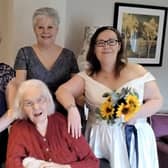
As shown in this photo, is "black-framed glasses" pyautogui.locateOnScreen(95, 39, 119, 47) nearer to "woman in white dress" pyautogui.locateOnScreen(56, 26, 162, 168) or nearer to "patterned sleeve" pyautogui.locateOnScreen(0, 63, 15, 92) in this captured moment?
"woman in white dress" pyautogui.locateOnScreen(56, 26, 162, 168)

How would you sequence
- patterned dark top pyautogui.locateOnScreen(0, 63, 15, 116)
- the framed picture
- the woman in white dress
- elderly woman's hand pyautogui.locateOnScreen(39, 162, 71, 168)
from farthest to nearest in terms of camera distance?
the framed picture < patterned dark top pyautogui.locateOnScreen(0, 63, 15, 116) < the woman in white dress < elderly woman's hand pyautogui.locateOnScreen(39, 162, 71, 168)

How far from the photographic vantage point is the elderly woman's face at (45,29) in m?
2.49

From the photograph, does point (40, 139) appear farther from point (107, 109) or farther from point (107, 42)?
point (107, 42)

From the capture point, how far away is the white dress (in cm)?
232

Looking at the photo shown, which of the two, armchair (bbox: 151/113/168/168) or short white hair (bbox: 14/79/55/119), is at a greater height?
short white hair (bbox: 14/79/55/119)

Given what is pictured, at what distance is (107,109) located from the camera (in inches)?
85.3

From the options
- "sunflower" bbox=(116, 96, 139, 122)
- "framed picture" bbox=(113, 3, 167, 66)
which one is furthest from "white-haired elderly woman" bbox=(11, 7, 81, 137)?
"framed picture" bbox=(113, 3, 167, 66)

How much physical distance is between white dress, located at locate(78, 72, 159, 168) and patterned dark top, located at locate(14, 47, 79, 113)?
21cm

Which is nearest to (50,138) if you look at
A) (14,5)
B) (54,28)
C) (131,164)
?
(131,164)

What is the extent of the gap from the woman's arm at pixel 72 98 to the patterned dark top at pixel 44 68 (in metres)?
0.18

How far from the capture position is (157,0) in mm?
4164

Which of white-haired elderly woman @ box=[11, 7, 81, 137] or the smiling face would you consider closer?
the smiling face

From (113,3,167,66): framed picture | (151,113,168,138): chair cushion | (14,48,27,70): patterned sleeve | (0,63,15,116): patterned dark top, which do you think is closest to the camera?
(0,63,15,116): patterned dark top

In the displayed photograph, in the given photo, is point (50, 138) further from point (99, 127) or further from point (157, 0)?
point (157, 0)
